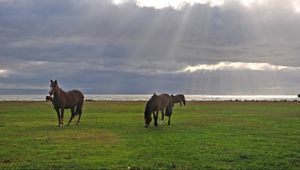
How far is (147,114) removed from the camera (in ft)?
80.4

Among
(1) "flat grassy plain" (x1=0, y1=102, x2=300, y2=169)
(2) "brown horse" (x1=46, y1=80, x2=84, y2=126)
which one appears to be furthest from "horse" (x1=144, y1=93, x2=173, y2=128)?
(2) "brown horse" (x1=46, y1=80, x2=84, y2=126)

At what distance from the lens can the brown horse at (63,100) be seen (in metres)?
25.0

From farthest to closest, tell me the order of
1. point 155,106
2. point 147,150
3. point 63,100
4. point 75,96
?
point 75,96 → point 63,100 → point 155,106 → point 147,150

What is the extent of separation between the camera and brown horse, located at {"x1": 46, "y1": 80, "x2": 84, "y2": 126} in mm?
24984

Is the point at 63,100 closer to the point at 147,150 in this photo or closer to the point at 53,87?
the point at 53,87

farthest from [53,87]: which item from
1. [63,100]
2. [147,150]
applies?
[147,150]

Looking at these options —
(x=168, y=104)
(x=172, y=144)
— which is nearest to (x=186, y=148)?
(x=172, y=144)

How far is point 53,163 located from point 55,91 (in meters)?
12.9

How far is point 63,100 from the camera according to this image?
84.0 ft

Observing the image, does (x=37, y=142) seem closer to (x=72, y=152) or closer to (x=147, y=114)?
(x=72, y=152)

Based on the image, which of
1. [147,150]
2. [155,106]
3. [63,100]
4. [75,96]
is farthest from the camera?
[75,96]

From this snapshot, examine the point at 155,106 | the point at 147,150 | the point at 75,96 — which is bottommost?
the point at 147,150

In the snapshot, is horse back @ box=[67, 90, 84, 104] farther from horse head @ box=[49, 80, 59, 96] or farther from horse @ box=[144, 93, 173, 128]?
horse @ box=[144, 93, 173, 128]

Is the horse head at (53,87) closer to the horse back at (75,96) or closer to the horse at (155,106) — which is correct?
the horse back at (75,96)
